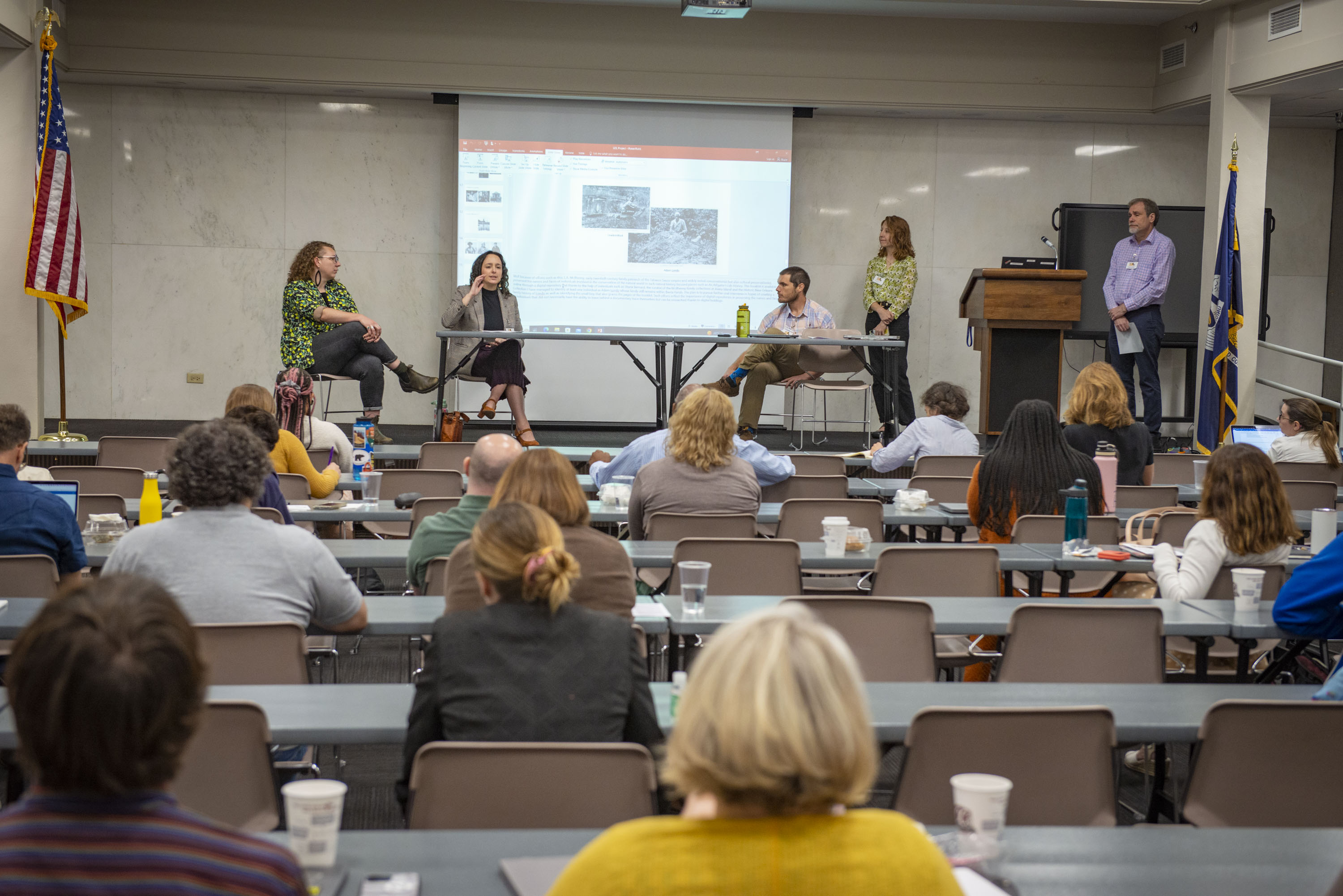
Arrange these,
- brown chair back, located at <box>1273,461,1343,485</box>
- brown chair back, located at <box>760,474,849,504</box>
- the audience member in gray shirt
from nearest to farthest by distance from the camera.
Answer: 1. the audience member in gray shirt
2. brown chair back, located at <box>760,474,849,504</box>
3. brown chair back, located at <box>1273,461,1343,485</box>

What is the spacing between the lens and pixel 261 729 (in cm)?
216

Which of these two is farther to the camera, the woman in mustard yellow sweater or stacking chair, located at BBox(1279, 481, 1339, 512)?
stacking chair, located at BBox(1279, 481, 1339, 512)

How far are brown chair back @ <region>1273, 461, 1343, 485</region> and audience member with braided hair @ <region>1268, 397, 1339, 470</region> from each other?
0.57ft

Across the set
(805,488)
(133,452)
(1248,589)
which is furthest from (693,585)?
(133,452)

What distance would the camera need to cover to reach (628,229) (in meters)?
10.8

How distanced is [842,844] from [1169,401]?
11532 mm

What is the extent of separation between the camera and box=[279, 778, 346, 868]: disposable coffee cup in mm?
1677

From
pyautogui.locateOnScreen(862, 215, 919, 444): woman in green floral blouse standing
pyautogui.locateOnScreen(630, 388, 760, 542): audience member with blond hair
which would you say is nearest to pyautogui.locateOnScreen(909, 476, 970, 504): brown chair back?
pyautogui.locateOnScreen(630, 388, 760, 542): audience member with blond hair

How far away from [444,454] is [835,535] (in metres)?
3.15

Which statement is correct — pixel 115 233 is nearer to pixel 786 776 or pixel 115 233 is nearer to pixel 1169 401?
pixel 1169 401

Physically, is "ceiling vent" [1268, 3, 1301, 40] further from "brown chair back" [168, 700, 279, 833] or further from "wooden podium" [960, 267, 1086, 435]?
"brown chair back" [168, 700, 279, 833]

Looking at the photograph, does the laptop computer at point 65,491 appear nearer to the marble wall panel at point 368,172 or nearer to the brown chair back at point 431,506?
the brown chair back at point 431,506

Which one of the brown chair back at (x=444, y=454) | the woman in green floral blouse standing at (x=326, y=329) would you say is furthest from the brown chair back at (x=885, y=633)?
the woman in green floral blouse standing at (x=326, y=329)

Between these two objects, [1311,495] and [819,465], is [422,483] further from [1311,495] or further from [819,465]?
[1311,495]
